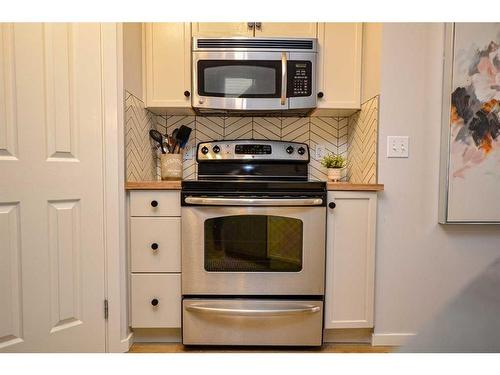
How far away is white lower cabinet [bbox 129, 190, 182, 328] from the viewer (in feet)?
4.95

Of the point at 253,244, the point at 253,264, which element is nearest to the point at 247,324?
the point at 253,264

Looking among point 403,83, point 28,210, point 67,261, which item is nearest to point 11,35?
point 28,210

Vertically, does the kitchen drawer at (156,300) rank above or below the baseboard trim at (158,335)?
above

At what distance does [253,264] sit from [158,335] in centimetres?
68

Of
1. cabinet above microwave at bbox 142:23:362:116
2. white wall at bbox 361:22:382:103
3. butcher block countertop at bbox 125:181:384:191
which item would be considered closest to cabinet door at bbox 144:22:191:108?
cabinet above microwave at bbox 142:23:362:116

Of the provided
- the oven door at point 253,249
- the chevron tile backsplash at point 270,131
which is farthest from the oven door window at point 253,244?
the chevron tile backsplash at point 270,131

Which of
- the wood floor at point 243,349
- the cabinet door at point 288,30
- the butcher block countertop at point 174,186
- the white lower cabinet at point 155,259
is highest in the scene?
the cabinet door at point 288,30

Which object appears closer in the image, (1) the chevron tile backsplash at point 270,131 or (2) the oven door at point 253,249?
(2) the oven door at point 253,249

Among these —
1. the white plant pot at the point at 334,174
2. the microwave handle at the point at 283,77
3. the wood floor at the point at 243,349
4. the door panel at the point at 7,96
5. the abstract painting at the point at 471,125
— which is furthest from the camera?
the white plant pot at the point at 334,174

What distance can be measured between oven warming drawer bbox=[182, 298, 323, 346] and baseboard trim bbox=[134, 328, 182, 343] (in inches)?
4.1

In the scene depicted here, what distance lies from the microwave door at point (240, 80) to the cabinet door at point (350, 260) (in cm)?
70

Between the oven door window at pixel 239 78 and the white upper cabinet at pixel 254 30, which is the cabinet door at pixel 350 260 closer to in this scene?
the oven door window at pixel 239 78

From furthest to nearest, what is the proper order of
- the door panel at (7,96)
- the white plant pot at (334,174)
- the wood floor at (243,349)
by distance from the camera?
the white plant pot at (334,174) < the wood floor at (243,349) < the door panel at (7,96)

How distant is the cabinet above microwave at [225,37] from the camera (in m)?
1.71
